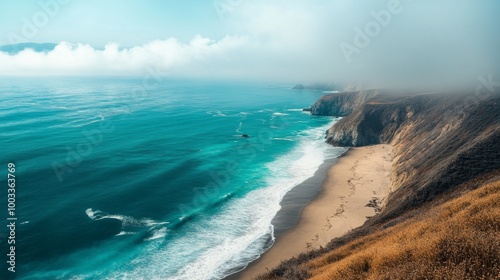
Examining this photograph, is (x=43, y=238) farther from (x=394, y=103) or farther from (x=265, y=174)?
(x=394, y=103)

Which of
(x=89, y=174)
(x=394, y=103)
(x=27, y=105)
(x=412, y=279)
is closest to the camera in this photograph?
(x=412, y=279)

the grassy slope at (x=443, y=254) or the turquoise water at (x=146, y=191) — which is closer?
the grassy slope at (x=443, y=254)

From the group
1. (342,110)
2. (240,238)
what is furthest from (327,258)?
(342,110)

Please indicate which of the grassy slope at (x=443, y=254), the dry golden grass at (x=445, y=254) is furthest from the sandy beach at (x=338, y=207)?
the dry golden grass at (x=445, y=254)

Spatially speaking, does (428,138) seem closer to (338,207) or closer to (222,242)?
(338,207)

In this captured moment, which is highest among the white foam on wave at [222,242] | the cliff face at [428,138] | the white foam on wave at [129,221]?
the cliff face at [428,138]

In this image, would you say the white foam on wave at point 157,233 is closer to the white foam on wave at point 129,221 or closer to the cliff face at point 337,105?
the white foam on wave at point 129,221

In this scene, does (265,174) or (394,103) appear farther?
(394,103)

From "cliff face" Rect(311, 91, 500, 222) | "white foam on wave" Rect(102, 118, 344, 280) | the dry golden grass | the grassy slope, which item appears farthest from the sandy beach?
the dry golden grass
